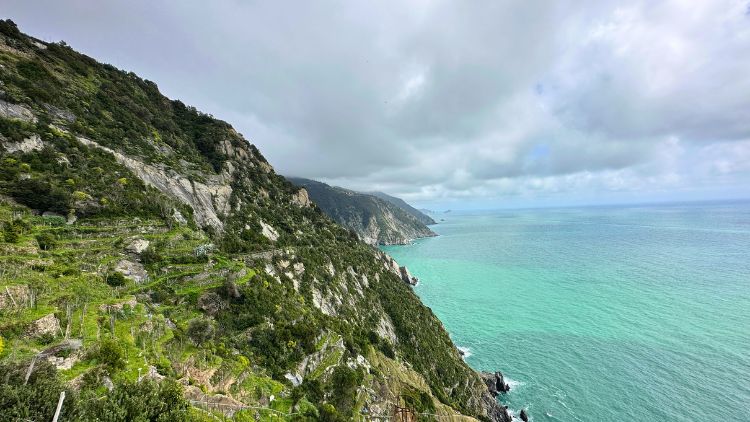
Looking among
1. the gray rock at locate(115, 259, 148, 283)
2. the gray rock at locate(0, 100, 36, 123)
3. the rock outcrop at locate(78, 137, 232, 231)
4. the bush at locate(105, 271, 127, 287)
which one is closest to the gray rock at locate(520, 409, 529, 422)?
the gray rock at locate(115, 259, 148, 283)

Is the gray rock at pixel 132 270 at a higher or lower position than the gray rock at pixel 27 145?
lower

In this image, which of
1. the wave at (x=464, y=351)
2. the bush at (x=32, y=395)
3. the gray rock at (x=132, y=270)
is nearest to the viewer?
the bush at (x=32, y=395)

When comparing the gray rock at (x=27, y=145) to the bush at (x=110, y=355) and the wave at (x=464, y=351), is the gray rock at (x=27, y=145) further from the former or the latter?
the wave at (x=464, y=351)

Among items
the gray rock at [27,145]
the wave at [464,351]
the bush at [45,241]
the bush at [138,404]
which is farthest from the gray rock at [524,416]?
the gray rock at [27,145]

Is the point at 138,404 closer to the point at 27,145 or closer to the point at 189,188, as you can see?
the point at 27,145

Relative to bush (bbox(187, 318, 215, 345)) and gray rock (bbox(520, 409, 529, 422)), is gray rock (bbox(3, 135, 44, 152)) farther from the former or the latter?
gray rock (bbox(520, 409, 529, 422))

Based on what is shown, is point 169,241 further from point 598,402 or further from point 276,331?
point 598,402
